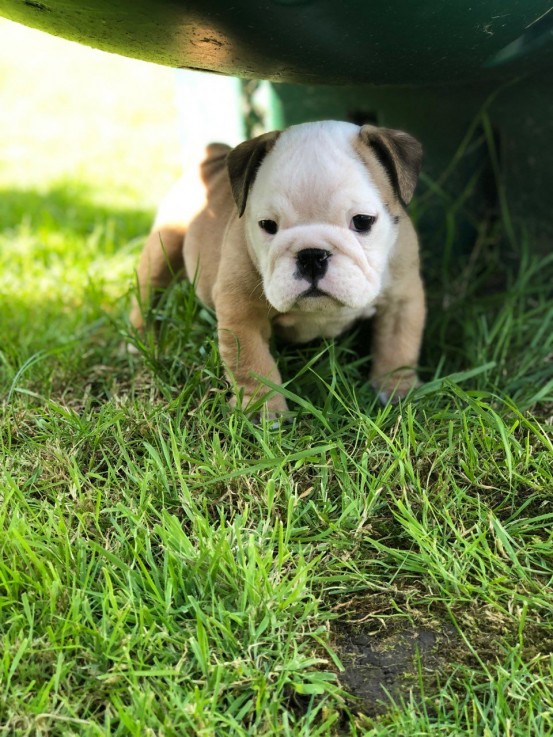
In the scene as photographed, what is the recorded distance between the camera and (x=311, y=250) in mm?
2754

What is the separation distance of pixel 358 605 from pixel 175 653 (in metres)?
0.52

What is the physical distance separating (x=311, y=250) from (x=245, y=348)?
0.51 meters

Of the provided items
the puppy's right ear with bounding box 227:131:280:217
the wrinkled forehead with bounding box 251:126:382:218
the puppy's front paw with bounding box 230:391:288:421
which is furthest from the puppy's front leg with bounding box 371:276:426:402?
the puppy's right ear with bounding box 227:131:280:217

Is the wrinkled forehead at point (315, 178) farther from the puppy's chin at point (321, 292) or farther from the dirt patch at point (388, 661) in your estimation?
the dirt patch at point (388, 661)

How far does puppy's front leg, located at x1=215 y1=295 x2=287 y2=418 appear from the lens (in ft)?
10.2

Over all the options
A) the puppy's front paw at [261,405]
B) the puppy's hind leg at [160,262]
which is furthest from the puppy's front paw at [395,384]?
the puppy's hind leg at [160,262]

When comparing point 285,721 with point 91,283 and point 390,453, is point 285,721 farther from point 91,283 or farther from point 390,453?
point 91,283

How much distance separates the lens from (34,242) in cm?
512

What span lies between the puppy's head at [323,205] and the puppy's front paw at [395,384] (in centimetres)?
44

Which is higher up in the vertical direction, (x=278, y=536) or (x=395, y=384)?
(x=395, y=384)

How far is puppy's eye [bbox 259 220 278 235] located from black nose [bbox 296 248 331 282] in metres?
0.20

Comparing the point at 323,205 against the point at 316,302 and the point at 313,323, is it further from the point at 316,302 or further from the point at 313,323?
the point at 313,323

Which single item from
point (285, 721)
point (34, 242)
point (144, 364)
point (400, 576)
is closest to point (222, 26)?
point (144, 364)

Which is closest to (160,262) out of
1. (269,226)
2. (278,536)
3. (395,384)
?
(269,226)
